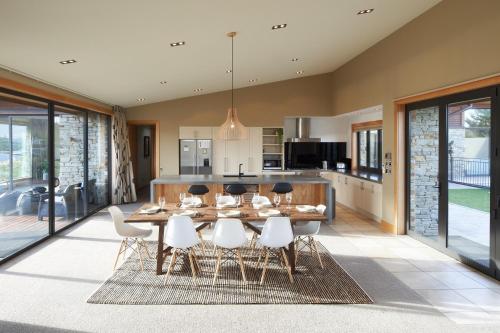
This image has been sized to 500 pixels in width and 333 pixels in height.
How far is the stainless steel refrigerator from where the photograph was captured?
9.95 meters

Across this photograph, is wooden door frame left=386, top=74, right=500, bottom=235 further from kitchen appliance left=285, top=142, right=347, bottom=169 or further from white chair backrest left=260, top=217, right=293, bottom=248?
kitchen appliance left=285, top=142, right=347, bottom=169

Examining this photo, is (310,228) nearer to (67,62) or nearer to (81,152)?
(67,62)

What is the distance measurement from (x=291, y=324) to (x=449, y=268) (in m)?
2.65

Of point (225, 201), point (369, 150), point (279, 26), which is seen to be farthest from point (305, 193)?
point (279, 26)

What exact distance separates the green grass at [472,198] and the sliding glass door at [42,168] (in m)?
6.07

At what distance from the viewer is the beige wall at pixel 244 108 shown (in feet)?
33.0

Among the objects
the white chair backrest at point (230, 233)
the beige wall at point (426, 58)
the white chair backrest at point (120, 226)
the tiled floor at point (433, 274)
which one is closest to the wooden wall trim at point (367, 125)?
the beige wall at point (426, 58)

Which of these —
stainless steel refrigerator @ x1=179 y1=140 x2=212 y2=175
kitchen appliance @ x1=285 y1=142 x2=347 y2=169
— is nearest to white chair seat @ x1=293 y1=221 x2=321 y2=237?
stainless steel refrigerator @ x1=179 y1=140 x2=212 y2=175

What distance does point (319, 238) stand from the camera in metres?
6.25

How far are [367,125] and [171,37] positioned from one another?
5852 millimetres

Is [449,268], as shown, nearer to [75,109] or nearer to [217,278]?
[217,278]

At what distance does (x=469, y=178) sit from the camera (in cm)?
490

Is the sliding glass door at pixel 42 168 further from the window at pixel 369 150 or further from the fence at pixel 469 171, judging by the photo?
the window at pixel 369 150

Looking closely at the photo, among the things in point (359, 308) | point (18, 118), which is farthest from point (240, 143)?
point (359, 308)
